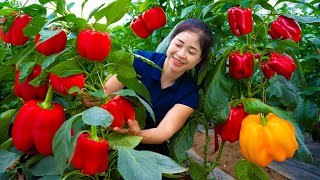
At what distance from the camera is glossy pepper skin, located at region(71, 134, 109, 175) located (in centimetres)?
100

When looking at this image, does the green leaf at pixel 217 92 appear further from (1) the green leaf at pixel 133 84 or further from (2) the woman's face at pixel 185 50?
(1) the green leaf at pixel 133 84

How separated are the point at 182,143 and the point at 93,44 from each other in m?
0.79

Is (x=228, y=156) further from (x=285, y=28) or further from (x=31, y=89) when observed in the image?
(x=31, y=89)

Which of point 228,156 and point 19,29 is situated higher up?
point 19,29

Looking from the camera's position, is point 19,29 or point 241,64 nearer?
point 19,29

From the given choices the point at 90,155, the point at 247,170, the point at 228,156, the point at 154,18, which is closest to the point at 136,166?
the point at 90,155

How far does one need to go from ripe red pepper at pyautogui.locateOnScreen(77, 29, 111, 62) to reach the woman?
440 mm

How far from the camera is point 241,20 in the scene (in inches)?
56.2

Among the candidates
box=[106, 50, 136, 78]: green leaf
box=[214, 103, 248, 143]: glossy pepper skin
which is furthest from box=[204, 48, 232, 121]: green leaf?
box=[106, 50, 136, 78]: green leaf

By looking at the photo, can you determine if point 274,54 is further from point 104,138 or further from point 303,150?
point 104,138

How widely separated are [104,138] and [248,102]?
1.72ft

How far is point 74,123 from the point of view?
40.8 inches

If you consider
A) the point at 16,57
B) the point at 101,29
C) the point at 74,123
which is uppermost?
the point at 101,29

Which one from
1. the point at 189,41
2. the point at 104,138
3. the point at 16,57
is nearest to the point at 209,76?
the point at 189,41
